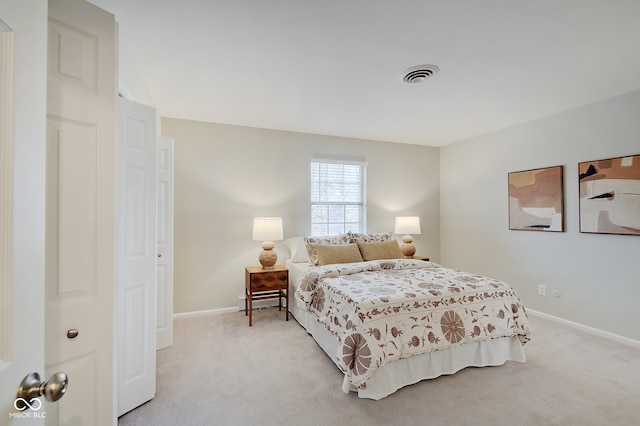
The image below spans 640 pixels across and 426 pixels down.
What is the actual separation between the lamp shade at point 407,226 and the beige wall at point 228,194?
3.76 ft

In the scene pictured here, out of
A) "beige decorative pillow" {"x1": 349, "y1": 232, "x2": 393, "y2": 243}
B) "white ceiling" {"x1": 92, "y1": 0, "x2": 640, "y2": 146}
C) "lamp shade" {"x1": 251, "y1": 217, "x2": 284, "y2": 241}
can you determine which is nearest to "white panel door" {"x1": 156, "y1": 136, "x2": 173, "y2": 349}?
"white ceiling" {"x1": 92, "y1": 0, "x2": 640, "y2": 146}

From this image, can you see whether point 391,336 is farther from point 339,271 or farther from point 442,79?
point 442,79

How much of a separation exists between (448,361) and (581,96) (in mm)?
2897

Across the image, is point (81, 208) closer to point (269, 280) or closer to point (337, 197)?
point (269, 280)

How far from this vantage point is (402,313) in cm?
212

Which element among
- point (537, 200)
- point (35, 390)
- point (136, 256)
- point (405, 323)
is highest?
A: point (537, 200)

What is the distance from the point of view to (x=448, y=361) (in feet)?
7.45

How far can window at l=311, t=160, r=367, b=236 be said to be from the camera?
4219mm

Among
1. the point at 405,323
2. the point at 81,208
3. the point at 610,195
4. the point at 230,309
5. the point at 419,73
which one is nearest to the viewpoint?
the point at 81,208

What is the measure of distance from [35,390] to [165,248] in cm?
224

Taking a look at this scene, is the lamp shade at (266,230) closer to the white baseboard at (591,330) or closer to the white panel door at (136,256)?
the white panel door at (136,256)

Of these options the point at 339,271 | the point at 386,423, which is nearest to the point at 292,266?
the point at 339,271

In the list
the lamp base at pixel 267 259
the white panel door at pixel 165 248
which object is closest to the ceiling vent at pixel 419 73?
the white panel door at pixel 165 248

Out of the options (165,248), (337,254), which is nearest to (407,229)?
(337,254)
